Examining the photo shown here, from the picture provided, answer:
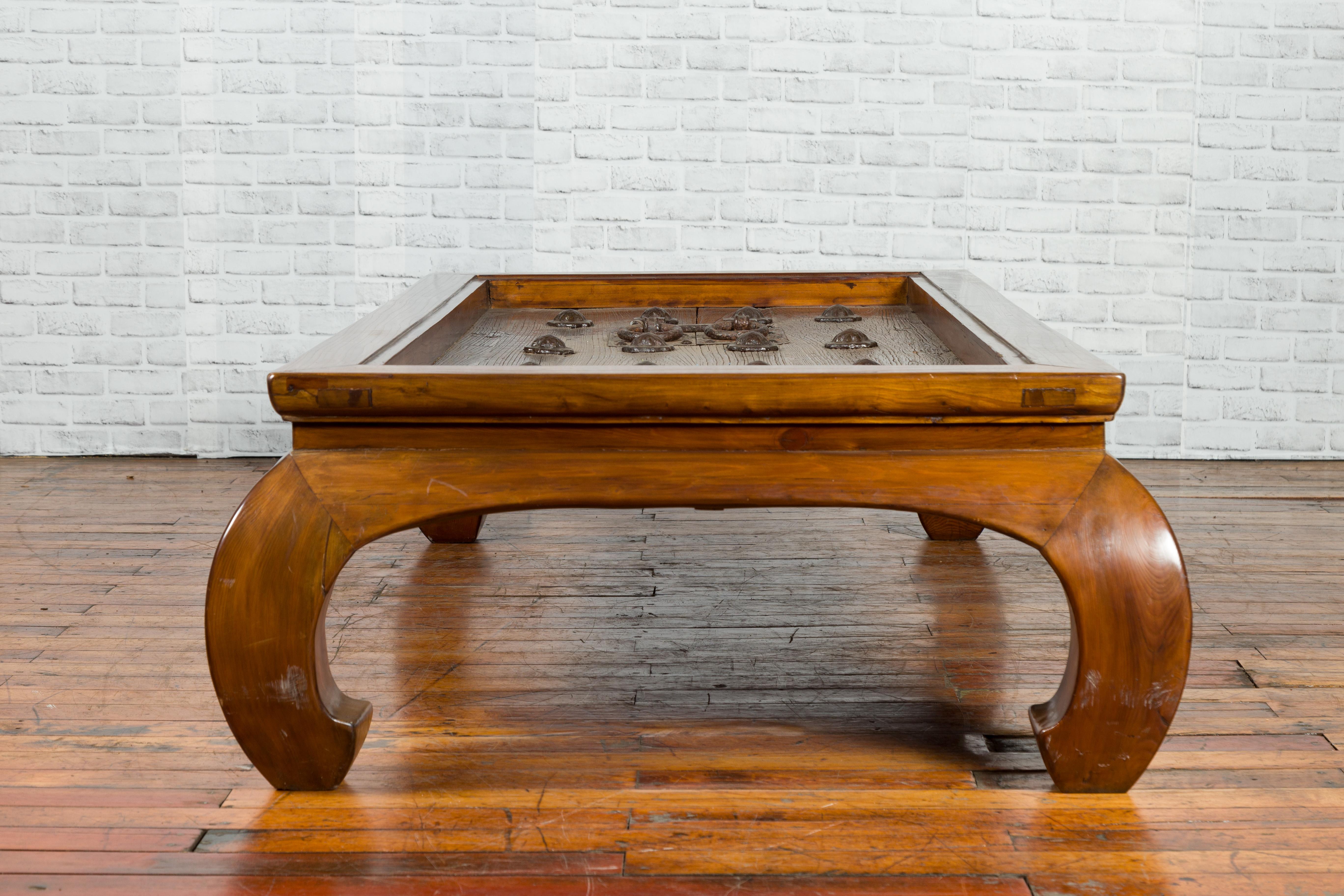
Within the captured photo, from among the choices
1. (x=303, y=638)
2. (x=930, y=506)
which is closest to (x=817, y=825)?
(x=930, y=506)

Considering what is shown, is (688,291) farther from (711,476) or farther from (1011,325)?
(711,476)

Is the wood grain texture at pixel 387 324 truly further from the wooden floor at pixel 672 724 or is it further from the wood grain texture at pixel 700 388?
the wooden floor at pixel 672 724

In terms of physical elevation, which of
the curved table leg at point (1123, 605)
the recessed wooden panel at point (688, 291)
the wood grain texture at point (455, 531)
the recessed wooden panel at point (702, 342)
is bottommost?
the wood grain texture at point (455, 531)

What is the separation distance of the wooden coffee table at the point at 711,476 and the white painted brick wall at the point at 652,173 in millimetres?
1897

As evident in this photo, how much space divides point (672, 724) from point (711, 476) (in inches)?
18.1

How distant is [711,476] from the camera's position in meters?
1.48

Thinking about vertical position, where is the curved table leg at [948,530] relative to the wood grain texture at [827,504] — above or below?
below

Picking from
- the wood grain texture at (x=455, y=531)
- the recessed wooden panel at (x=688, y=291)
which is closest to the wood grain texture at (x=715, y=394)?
the recessed wooden panel at (x=688, y=291)

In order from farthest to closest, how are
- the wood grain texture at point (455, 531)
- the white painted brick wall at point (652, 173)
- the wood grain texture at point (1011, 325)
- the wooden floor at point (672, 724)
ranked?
the white painted brick wall at point (652, 173), the wood grain texture at point (455, 531), the wood grain texture at point (1011, 325), the wooden floor at point (672, 724)

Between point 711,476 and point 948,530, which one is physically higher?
point 711,476

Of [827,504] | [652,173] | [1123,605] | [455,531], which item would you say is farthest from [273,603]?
[652,173]

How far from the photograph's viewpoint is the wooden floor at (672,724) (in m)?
1.40

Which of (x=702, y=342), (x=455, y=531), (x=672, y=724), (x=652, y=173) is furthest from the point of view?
(x=652, y=173)

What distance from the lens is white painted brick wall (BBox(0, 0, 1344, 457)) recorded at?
10.8ft
